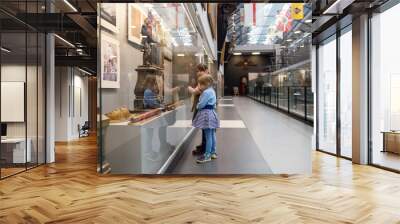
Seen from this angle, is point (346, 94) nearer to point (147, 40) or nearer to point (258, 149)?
point (258, 149)

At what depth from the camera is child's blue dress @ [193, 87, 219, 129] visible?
597 cm

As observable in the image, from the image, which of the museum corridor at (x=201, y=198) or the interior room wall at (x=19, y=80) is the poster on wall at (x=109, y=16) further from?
the interior room wall at (x=19, y=80)

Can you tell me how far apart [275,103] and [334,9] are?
2.25 m

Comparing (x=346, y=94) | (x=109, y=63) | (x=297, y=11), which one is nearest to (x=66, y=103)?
(x=109, y=63)

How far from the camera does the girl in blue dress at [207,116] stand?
19.6 ft

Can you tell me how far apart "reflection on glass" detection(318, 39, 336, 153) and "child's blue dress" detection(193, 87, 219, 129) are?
197 inches

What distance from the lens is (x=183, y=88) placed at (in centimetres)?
589

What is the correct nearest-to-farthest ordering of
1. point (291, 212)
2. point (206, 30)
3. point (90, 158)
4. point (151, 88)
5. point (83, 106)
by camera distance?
point (291, 212) → point (151, 88) → point (206, 30) → point (90, 158) → point (83, 106)

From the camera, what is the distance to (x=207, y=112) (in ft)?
19.9

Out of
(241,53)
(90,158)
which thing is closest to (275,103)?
(241,53)

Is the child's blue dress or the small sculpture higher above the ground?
the small sculpture

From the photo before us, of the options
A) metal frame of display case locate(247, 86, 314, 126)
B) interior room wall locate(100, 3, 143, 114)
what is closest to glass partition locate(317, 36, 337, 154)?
metal frame of display case locate(247, 86, 314, 126)

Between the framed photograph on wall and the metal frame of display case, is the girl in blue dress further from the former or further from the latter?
the framed photograph on wall

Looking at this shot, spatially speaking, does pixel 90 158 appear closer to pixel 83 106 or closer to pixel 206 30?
pixel 206 30
